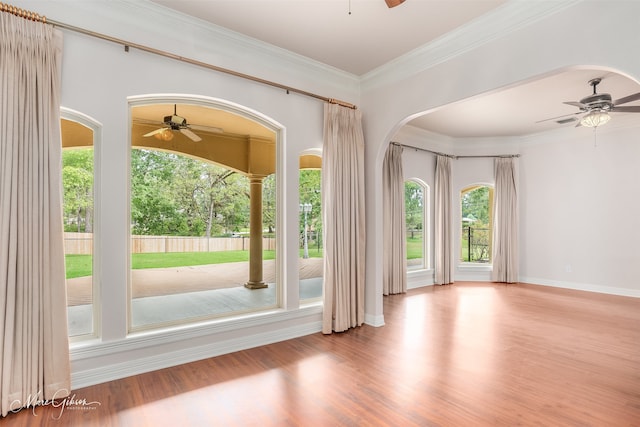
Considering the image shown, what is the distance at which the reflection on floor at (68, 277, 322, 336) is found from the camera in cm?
279

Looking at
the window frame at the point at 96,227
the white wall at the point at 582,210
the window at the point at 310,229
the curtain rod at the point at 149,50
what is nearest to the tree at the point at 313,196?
the window at the point at 310,229

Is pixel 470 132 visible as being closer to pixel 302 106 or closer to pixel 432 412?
pixel 302 106

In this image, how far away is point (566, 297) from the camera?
5875mm

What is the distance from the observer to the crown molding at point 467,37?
2.73 metres

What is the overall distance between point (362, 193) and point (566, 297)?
4541 mm

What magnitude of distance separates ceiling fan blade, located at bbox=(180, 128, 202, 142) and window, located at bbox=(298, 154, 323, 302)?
126cm

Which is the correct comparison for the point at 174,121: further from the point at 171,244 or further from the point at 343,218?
the point at 343,218

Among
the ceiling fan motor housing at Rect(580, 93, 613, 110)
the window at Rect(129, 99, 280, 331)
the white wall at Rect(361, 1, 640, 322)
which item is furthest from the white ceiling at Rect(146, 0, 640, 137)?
the window at Rect(129, 99, 280, 331)

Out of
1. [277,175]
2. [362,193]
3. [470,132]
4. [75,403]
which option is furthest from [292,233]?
[470,132]

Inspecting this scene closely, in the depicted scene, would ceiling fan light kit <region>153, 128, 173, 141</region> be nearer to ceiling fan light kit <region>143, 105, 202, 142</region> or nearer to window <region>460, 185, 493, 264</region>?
ceiling fan light kit <region>143, 105, 202, 142</region>

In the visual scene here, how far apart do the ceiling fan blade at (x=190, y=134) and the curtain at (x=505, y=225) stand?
661 centimetres

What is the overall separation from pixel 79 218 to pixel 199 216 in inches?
40.9

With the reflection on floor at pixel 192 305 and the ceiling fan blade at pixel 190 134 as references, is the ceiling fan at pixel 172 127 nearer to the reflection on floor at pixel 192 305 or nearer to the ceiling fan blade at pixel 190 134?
the ceiling fan blade at pixel 190 134

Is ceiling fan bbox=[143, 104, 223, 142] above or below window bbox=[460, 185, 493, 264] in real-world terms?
above
